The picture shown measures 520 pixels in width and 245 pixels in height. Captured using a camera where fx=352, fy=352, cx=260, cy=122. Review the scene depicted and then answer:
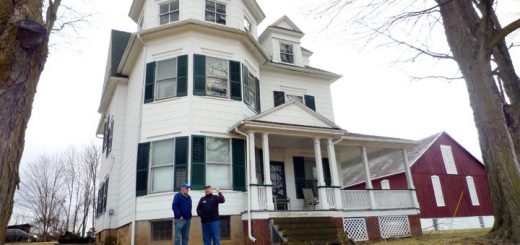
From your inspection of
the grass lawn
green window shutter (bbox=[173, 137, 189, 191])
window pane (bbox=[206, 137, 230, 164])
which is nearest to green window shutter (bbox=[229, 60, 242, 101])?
window pane (bbox=[206, 137, 230, 164])

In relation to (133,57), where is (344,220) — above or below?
below

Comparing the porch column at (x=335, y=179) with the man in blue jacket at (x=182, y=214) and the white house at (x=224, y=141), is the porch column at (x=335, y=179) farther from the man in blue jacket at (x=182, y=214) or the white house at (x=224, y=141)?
the man in blue jacket at (x=182, y=214)

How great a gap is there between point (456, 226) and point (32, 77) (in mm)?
26485

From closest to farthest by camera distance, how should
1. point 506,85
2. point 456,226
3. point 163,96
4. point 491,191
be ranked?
point 491,191
point 506,85
point 163,96
point 456,226

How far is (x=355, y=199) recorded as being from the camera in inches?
505

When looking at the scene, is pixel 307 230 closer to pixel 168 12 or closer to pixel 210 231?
pixel 210 231

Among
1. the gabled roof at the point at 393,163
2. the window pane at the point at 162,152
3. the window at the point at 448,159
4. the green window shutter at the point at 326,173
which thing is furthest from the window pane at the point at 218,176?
the window at the point at 448,159

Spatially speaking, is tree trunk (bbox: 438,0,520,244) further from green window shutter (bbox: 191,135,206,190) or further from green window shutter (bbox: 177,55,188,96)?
green window shutter (bbox: 177,55,188,96)

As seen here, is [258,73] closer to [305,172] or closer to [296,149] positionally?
[296,149]

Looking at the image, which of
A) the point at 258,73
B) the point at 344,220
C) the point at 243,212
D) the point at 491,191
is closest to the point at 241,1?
the point at 258,73

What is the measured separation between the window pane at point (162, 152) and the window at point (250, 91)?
319 cm

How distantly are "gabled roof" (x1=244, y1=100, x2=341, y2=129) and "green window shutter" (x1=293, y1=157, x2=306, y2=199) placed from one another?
2243 millimetres

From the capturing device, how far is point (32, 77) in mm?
3875

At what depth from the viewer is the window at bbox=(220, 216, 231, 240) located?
10663 millimetres
